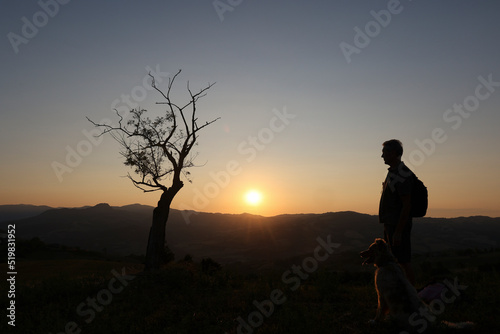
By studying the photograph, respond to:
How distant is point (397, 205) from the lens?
6.01 metres

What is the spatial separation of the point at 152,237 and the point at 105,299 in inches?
205

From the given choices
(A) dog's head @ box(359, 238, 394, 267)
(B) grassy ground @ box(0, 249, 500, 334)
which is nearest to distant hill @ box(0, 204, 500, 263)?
(B) grassy ground @ box(0, 249, 500, 334)

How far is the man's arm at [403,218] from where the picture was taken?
5.70 meters

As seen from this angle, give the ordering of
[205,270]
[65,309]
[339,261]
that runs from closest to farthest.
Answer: [65,309] → [205,270] → [339,261]

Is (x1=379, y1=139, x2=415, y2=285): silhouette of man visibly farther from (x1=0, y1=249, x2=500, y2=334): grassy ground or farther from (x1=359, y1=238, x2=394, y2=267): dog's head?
(x1=0, y1=249, x2=500, y2=334): grassy ground

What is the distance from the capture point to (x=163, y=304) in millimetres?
8680

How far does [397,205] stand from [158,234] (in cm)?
1116

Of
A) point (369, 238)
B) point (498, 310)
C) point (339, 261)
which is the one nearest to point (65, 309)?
point (498, 310)

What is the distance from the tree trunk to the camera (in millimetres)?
13906

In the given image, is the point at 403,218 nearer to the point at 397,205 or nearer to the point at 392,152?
the point at 397,205

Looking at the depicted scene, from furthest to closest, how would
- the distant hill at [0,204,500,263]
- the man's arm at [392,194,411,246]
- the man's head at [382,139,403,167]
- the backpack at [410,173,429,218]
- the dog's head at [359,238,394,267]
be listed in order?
the distant hill at [0,204,500,263], the man's head at [382,139,403,167], the backpack at [410,173,429,218], the man's arm at [392,194,411,246], the dog's head at [359,238,394,267]

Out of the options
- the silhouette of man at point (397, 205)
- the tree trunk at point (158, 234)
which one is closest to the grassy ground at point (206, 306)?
the silhouette of man at point (397, 205)

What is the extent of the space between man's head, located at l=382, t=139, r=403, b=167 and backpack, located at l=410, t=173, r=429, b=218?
1.47 ft

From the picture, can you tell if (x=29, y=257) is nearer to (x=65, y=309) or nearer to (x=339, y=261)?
(x=65, y=309)
